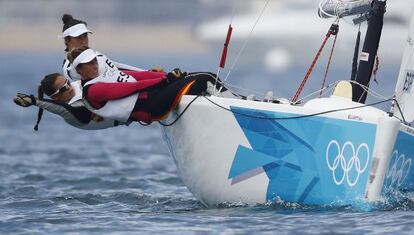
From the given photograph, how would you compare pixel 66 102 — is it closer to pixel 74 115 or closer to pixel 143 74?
pixel 74 115

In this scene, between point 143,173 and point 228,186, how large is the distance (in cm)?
406

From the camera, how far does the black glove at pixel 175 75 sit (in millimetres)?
8562

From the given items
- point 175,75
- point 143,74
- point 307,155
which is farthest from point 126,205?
point 307,155

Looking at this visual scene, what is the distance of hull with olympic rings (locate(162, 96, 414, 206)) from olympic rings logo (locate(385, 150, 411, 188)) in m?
0.02

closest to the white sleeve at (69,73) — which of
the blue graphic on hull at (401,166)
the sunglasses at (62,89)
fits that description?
the sunglasses at (62,89)

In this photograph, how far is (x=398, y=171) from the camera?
28.7ft

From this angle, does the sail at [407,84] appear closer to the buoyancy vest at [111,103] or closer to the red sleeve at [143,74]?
the red sleeve at [143,74]

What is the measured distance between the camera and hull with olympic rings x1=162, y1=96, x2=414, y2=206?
8.36 metres

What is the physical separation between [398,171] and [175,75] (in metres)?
1.70

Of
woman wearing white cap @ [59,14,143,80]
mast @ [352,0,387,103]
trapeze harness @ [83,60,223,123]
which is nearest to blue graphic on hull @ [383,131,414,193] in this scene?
mast @ [352,0,387,103]

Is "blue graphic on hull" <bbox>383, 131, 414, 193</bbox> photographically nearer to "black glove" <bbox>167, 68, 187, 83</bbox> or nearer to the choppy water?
the choppy water

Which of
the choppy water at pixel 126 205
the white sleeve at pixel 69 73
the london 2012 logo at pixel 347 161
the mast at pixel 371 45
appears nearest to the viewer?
the choppy water at pixel 126 205

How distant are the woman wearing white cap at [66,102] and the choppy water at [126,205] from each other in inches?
26.2

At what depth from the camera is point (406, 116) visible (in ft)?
30.1
